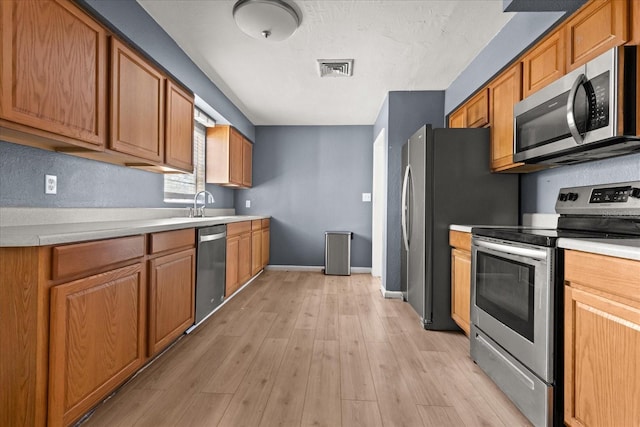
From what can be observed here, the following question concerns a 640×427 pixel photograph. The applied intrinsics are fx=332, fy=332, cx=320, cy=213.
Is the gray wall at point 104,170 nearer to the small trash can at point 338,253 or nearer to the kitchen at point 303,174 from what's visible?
the kitchen at point 303,174

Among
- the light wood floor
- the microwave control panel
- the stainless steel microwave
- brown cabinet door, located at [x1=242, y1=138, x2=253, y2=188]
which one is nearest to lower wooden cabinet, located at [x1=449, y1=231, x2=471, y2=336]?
the light wood floor

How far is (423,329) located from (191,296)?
1.95 m

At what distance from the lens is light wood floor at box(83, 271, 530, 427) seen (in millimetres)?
1619

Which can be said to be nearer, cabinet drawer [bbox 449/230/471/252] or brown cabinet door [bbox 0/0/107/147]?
brown cabinet door [bbox 0/0/107/147]

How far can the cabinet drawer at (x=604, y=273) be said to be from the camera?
111 cm

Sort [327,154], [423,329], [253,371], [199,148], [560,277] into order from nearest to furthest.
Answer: [560,277] < [253,371] < [423,329] < [199,148] < [327,154]

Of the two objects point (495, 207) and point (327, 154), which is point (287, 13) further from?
point (327, 154)

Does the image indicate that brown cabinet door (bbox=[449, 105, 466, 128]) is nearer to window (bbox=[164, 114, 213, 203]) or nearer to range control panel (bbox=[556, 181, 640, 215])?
range control panel (bbox=[556, 181, 640, 215])

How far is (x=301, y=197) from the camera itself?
559 cm

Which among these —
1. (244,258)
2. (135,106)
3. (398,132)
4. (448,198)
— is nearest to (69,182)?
(135,106)

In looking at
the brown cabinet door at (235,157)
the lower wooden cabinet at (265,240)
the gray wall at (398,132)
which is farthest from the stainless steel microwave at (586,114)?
the lower wooden cabinet at (265,240)

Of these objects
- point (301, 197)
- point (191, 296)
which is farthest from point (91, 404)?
point (301, 197)

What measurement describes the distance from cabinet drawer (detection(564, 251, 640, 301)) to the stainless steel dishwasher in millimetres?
2488

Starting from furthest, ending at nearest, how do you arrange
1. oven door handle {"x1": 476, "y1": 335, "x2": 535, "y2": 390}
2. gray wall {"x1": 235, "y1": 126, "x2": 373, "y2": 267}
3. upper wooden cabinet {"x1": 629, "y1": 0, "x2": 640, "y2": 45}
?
gray wall {"x1": 235, "y1": 126, "x2": 373, "y2": 267}
oven door handle {"x1": 476, "y1": 335, "x2": 535, "y2": 390}
upper wooden cabinet {"x1": 629, "y1": 0, "x2": 640, "y2": 45}
